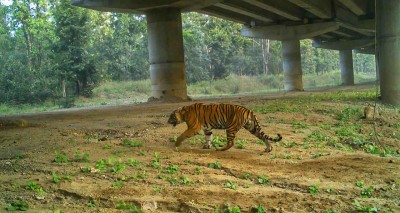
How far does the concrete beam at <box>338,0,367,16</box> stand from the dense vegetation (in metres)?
18.0

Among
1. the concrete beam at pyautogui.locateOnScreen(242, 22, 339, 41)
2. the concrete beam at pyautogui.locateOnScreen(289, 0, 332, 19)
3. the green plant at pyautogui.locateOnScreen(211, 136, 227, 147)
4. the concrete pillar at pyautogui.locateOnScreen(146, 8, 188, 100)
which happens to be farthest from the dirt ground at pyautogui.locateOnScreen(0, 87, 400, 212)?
the concrete beam at pyautogui.locateOnScreen(242, 22, 339, 41)

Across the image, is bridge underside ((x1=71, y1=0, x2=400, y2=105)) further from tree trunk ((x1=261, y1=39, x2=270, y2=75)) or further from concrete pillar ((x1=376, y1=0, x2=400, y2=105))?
tree trunk ((x1=261, y1=39, x2=270, y2=75))

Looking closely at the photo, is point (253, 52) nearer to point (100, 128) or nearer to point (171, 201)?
point (100, 128)

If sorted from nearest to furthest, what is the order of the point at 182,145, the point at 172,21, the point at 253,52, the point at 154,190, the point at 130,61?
the point at 154,190 < the point at 182,145 < the point at 172,21 < the point at 130,61 < the point at 253,52

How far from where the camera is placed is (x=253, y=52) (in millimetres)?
60438

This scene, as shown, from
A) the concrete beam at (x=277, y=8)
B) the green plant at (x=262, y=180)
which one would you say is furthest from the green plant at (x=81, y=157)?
the concrete beam at (x=277, y=8)

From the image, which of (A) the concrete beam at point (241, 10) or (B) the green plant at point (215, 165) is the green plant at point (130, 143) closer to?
(B) the green plant at point (215, 165)

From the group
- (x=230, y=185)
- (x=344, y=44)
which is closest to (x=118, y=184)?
(x=230, y=185)

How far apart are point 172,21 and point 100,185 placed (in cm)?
1781

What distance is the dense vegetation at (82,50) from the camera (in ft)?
110

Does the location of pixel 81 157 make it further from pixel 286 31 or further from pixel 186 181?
pixel 286 31

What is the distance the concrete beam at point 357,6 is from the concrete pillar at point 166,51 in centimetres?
1139

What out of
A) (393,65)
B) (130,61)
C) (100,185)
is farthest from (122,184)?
(130,61)

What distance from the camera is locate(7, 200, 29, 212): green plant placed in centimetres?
512
